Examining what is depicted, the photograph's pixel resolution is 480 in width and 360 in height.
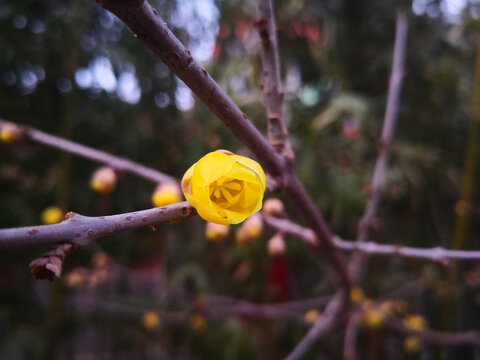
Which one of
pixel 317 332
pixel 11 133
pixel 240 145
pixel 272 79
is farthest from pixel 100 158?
pixel 240 145

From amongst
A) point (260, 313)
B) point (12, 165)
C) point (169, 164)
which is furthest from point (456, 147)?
point (12, 165)

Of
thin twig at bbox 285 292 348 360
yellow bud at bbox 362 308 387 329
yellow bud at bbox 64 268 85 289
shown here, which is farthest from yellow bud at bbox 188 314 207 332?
thin twig at bbox 285 292 348 360

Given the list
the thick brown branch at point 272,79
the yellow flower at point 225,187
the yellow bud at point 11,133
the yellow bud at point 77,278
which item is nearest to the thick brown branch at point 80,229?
the yellow flower at point 225,187

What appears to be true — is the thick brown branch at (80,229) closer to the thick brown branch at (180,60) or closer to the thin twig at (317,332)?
the thick brown branch at (180,60)

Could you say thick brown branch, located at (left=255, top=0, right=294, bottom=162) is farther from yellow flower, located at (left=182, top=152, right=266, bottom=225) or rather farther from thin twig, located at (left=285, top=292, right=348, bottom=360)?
thin twig, located at (left=285, top=292, right=348, bottom=360)

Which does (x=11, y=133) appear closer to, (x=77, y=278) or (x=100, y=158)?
(x=100, y=158)

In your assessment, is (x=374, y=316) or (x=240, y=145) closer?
(x=374, y=316)
